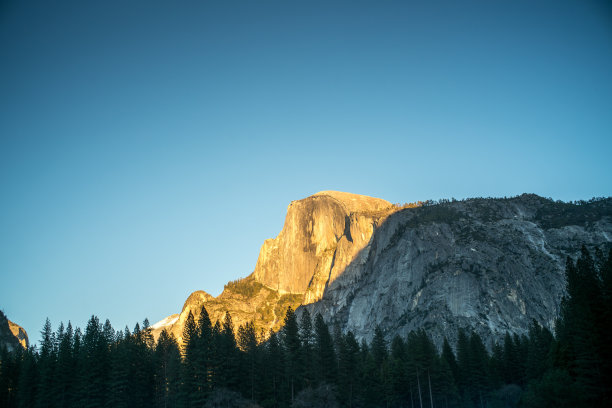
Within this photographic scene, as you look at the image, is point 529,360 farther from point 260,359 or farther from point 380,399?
point 260,359

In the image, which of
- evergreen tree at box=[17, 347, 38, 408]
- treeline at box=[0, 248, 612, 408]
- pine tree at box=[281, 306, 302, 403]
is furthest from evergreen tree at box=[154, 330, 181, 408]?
evergreen tree at box=[17, 347, 38, 408]

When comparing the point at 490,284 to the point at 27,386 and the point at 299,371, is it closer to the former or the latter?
the point at 299,371

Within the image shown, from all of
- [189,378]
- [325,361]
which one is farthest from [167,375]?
[325,361]

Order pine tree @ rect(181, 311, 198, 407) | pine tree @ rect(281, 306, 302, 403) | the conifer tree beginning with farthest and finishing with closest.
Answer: pine tree @ rect(281, 306, 302, 403) < pine tree @ rect(181, 311, 198, 407) < the conifer tree

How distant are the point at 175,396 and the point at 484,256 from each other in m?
143

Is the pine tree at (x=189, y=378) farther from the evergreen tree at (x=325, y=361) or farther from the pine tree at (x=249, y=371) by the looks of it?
the evergreen tree at (x=325, y=361)

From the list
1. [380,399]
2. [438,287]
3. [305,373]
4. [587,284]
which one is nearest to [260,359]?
[305,373]

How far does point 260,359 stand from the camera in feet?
251

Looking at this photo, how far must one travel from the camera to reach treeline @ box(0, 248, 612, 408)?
173 ft

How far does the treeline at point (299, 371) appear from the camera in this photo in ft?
173

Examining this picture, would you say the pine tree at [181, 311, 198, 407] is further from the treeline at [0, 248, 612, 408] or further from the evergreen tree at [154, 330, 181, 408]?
the evergreen tree at [154, 330, 181, 408]

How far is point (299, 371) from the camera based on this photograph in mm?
71625

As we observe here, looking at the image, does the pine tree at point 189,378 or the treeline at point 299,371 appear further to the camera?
the pine tree at point 189,378

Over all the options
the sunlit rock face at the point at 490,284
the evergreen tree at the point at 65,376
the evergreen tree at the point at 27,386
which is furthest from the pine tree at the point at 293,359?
A: the sunlit rock face at the point at 490,284
